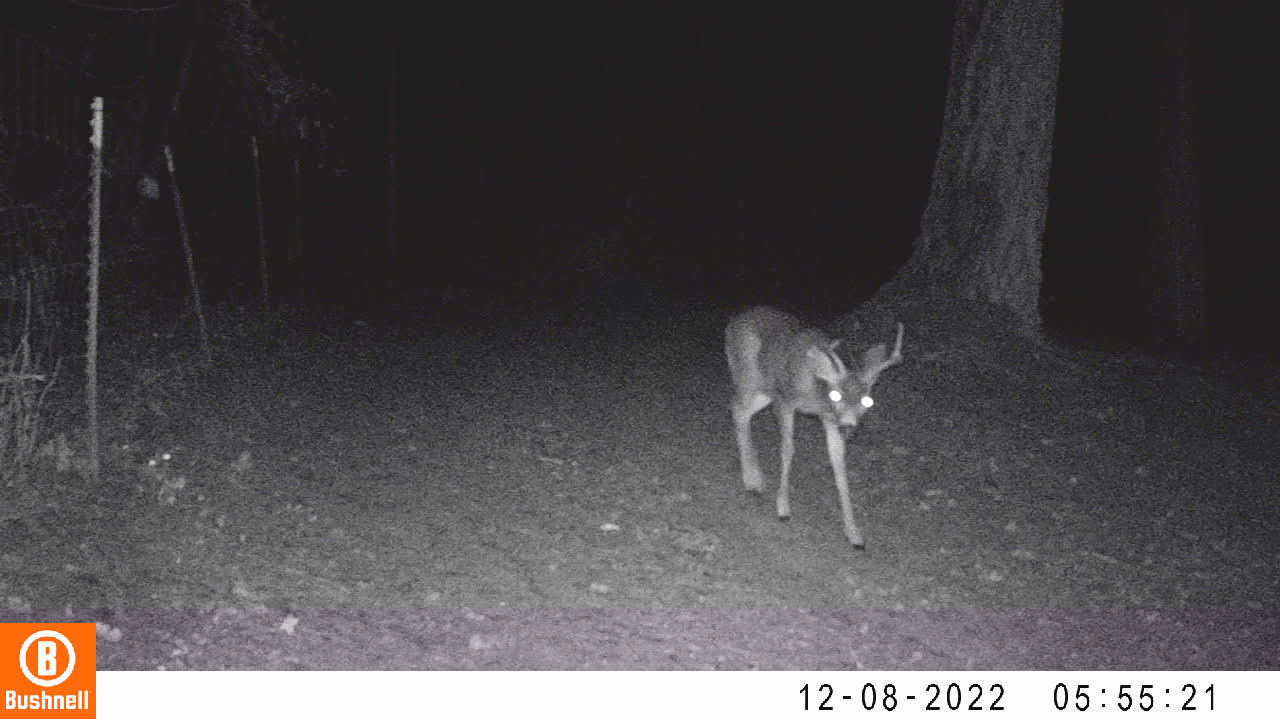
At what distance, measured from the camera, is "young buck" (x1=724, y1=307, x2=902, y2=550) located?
323 inches

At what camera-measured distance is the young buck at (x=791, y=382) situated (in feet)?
26.9

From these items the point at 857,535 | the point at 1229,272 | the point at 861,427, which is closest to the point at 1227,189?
the point at 1229,272

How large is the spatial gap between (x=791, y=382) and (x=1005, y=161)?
15.1ft

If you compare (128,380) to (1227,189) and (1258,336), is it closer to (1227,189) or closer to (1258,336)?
(1258,336)

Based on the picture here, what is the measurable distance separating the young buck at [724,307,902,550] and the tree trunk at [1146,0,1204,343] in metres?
8.26

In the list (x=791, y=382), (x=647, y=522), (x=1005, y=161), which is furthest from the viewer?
(x=1005, y=161)

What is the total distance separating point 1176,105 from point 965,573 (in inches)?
384

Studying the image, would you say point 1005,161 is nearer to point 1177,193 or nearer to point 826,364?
point 1177,193

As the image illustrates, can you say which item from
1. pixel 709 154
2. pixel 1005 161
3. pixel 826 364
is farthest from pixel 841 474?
pixel 709 154

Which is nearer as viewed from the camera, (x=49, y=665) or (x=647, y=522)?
(x=49, y=665)

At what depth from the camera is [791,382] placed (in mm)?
9070

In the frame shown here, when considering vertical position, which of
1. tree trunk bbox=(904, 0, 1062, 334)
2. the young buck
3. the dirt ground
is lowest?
the dirt ground

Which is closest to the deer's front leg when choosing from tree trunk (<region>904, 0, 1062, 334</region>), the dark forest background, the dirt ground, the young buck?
the young buck
